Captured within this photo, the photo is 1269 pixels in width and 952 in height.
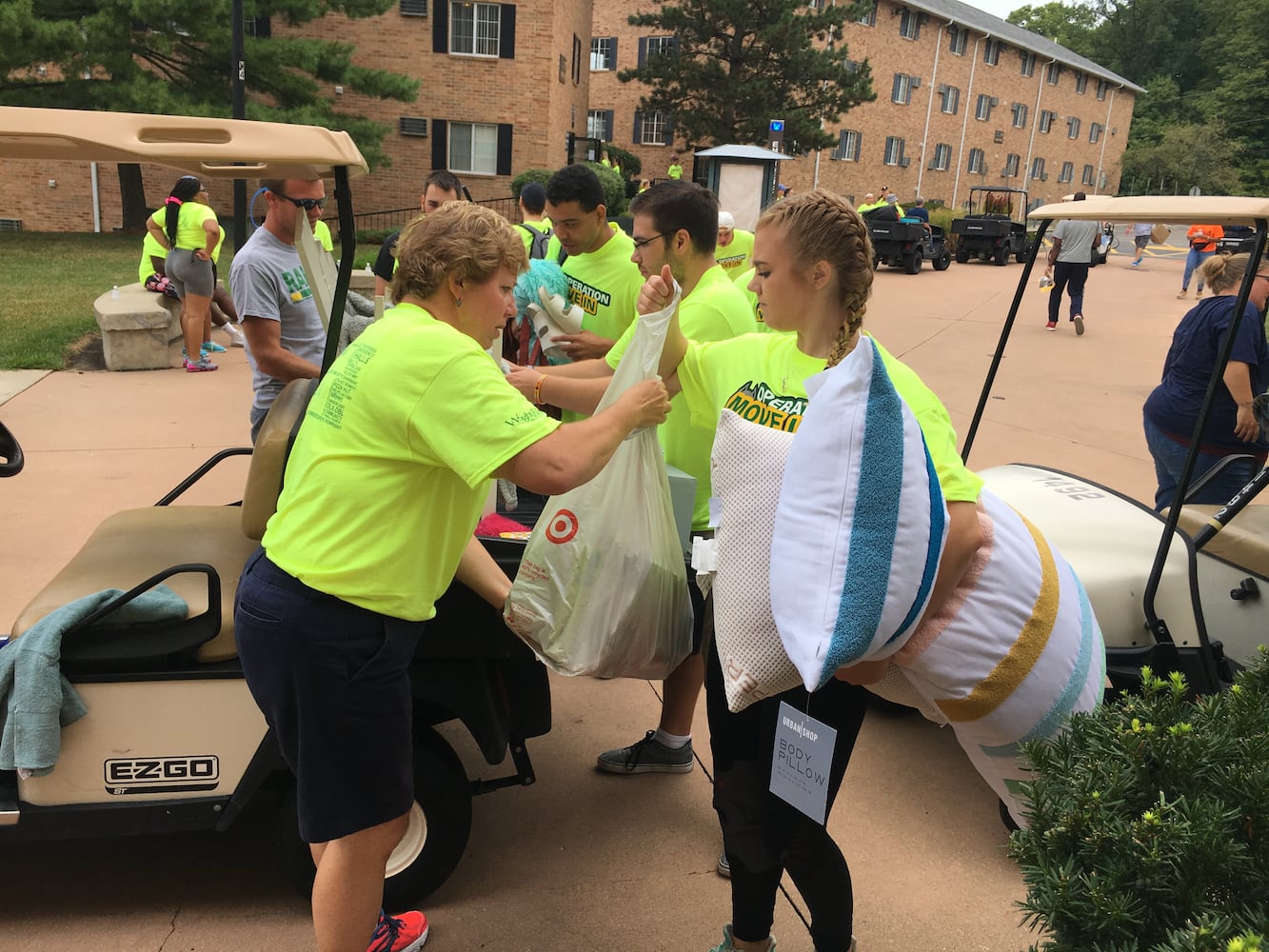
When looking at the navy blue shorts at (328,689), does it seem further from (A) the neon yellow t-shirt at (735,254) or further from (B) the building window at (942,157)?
(B) the building window at (942,157)

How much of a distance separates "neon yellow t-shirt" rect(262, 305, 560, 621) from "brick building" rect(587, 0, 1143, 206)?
3308 centimetres

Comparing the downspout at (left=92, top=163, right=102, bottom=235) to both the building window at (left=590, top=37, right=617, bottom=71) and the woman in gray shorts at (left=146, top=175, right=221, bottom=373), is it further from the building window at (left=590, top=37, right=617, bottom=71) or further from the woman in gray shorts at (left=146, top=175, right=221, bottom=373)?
the building window at (left=590, top=37, right=617, bottom=71)

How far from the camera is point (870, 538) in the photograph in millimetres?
1532

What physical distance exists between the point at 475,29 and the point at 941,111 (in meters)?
27.4

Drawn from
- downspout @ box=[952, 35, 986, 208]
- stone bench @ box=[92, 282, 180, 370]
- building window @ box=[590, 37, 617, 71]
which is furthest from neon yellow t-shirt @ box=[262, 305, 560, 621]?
downspout @ box=[952, 35, 986, 208]

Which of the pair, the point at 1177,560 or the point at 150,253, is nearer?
the point at 1177,560

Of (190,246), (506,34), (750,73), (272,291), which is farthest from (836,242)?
(750,73)

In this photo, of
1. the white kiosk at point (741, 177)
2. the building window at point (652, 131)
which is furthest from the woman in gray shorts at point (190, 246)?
the building window at point (652, 131)

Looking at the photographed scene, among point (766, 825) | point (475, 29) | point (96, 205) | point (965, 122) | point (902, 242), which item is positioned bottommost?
point (766, 825)

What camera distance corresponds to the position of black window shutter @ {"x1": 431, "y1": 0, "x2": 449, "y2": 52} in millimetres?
24781

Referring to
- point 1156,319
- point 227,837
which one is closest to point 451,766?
point 227,837

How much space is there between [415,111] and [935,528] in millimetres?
26730

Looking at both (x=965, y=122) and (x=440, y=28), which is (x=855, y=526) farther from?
(x=965, y=122)

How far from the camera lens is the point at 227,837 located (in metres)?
2.99
